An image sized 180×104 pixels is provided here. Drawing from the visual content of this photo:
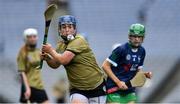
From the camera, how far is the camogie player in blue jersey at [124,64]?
31.8 feet

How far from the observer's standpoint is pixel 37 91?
39.8ft

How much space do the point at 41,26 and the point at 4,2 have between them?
1.09 metres

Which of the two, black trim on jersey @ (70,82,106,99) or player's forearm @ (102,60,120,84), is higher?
player's forearm @ (102,60,120,84)

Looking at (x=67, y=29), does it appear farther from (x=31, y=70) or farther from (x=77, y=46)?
(x=31, y=70)

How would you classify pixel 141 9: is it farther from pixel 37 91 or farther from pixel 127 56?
pixel 127 56

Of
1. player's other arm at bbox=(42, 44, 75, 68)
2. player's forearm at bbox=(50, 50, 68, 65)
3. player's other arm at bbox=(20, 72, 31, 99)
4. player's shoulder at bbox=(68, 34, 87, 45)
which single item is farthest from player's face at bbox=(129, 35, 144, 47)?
player's other arm at bbox=(20, 72, 31, 99)

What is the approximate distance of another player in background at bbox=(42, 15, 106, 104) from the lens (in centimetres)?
875

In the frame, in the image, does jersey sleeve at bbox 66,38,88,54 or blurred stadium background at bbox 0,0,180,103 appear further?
blurred stadium background at bbox 0,0,180,103

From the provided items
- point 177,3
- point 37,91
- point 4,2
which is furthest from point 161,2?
point 37,91

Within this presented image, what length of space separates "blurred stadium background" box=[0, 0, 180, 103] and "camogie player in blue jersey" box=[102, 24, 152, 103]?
7337 mm

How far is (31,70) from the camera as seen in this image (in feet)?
39.7

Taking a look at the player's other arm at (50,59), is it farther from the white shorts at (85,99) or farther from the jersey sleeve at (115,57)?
the jersey sleeve at (115,57)

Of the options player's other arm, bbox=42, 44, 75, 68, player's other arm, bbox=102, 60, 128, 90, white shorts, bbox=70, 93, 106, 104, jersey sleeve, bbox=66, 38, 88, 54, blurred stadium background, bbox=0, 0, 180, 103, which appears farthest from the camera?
blurred stadium background, bbox=0, 0, 180, 103

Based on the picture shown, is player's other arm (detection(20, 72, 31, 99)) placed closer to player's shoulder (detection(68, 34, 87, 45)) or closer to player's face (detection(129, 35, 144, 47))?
player's face (detection(129, 35, 144, 47))
